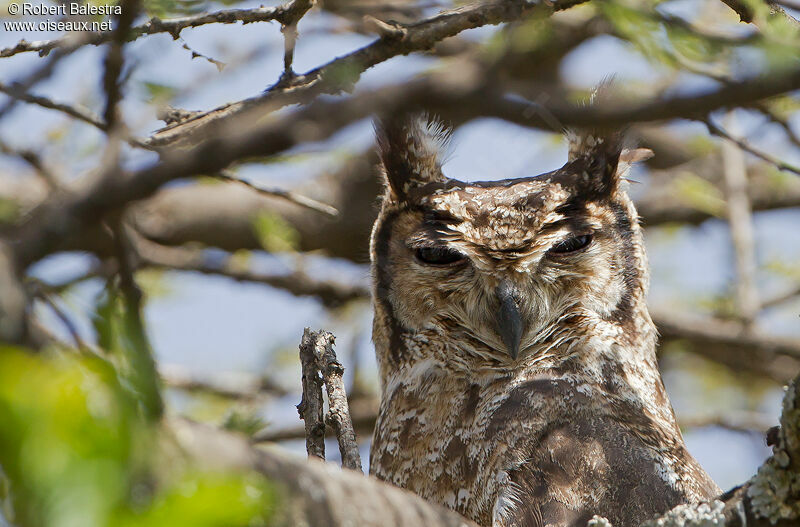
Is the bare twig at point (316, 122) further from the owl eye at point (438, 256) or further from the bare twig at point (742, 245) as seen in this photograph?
the bare twig at point (742, 245)

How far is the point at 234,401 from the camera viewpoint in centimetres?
546

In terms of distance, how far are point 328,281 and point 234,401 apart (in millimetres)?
953

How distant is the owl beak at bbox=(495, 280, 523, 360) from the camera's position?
120 inches

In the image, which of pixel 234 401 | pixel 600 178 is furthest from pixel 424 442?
pixel 234 401

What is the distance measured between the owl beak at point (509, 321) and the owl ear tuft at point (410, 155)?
0.68m

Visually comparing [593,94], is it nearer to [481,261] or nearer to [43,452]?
[481,261]

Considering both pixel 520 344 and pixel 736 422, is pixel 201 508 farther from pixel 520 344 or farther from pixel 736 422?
pixel 736 422

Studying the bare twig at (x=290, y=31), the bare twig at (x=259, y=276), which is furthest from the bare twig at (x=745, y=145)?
the bare twig at (x=259, y=276)

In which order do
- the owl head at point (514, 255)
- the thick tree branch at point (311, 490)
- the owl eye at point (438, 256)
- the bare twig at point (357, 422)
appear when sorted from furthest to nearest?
1. the bare twig at point (357, 422)
2. the owl eye at point (438, 256)
3. the owl head at point (514, 255)
4. the thick tree branch at point (311, 490)

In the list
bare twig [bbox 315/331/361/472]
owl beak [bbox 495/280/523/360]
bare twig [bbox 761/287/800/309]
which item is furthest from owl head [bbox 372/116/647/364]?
bare twig [bbox 761/287/800/309]

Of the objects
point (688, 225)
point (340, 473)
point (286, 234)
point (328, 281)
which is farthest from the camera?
point (688, 225)

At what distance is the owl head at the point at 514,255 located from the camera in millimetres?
3158

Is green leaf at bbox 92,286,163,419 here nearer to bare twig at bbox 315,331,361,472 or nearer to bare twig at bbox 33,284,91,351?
bare twig at bbox 33,284,91,351

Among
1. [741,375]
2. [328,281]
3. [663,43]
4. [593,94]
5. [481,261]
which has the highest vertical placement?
[663,43]
